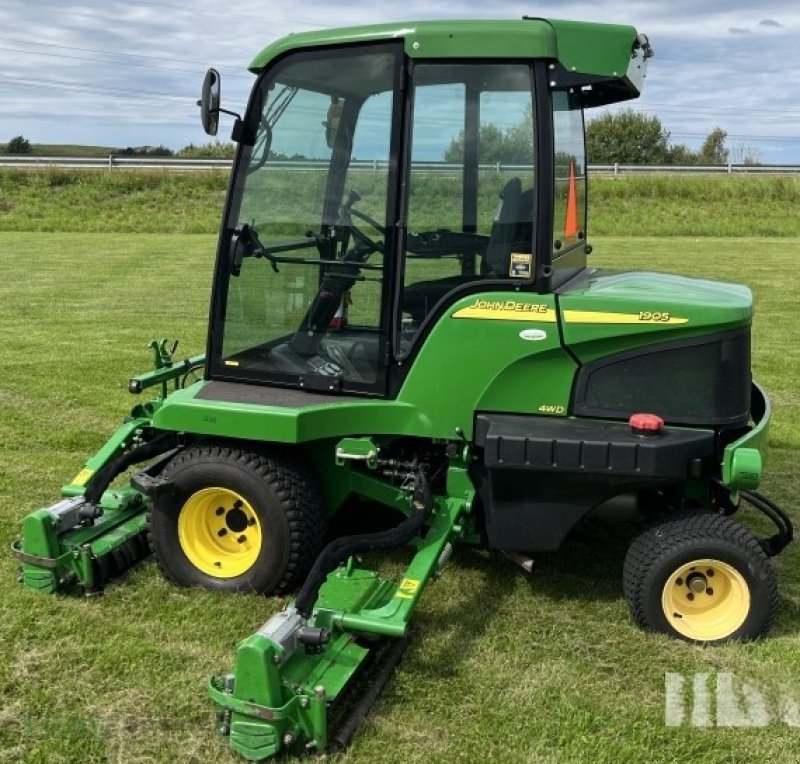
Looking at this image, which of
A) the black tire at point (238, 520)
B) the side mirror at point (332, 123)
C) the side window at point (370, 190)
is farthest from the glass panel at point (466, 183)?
the black tire at point (238, 520)

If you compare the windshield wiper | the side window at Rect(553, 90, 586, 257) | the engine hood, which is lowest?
the engine hood

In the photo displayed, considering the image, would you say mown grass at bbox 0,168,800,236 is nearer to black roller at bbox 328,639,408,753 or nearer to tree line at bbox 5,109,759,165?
tree line at bbox 5,109,759,165

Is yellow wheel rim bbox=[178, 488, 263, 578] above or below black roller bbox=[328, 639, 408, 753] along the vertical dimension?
above

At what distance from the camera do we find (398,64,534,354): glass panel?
3.70 metres

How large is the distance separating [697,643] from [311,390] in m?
1.93

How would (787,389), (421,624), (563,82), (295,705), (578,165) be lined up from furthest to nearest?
1. (787,389)
2. (578,165)
3. (421,624)
4. (563,82)
5. (295,705)

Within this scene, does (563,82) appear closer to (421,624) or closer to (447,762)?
(421,624)

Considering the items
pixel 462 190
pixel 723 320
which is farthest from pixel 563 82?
pixel 723 320

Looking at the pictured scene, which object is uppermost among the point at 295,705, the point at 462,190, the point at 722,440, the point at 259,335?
the point at 462,190

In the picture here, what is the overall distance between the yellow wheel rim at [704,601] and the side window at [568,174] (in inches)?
56.2

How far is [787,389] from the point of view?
8031mm

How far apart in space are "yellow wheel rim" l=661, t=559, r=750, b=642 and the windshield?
150 centimetres

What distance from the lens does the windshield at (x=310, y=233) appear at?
3.87 meters

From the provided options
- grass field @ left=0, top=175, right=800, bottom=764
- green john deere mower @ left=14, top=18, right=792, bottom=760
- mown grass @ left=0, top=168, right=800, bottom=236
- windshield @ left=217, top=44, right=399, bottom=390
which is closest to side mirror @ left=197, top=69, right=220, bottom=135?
green john deere mower @ left=14, top=18, right=792, bottom=760
